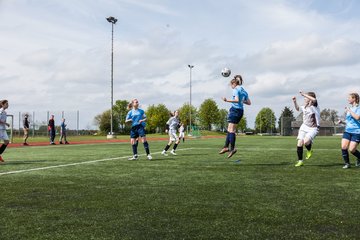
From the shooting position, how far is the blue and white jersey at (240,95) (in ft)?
31.8

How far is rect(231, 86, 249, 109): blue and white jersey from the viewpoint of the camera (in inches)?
381

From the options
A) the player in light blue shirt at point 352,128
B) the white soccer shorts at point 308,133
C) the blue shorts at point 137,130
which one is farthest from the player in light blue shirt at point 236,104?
the blue shorts at point 137,130

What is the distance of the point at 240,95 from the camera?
9680 millimetres

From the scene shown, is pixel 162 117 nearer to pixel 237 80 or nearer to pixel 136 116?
pixel 136 116

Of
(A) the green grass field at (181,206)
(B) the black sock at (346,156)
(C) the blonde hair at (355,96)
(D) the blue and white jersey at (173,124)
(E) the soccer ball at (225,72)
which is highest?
(E) the soccer ball at (225,72)

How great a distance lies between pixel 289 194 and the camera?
565cm

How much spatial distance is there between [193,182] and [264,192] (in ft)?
4.88

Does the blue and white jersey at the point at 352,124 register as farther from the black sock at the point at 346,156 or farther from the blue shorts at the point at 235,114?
the blue shorts at the point at 235,114

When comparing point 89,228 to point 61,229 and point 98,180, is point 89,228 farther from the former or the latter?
point 98,180

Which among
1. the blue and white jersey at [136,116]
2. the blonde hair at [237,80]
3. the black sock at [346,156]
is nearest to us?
the black sock at [346,156]

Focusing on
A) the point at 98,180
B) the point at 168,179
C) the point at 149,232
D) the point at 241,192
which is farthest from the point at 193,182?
the point at 149,232

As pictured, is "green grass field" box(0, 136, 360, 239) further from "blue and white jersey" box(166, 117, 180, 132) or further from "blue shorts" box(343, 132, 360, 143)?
"blue and white jersey" box(166, 117, 180, 132)

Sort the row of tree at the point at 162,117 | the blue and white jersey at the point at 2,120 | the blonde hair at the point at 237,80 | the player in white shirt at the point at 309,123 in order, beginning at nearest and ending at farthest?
the blonde hair at the point at 237,80 → the player in white shirt at the point at 309,123 → the blue and white jersey at the point at 2,120 → the row of tree at the point at 162,117

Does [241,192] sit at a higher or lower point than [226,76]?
lower
